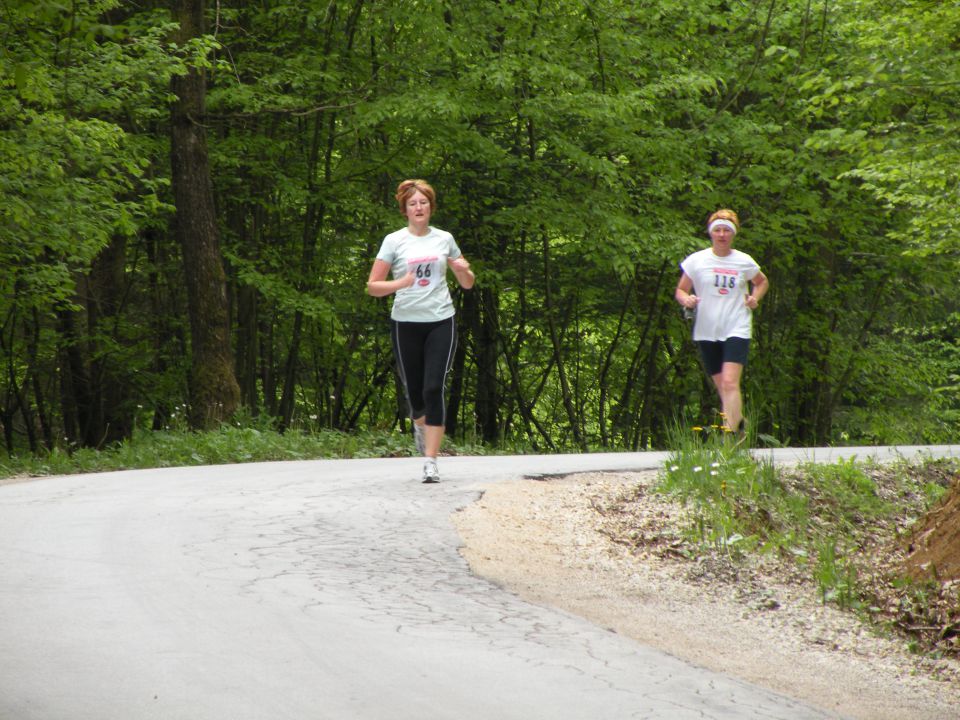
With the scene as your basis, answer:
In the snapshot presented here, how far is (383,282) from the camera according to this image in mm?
8492

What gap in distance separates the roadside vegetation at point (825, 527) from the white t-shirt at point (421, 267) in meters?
2.08

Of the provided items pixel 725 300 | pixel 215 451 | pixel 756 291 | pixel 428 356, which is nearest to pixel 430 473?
pixel 428 356

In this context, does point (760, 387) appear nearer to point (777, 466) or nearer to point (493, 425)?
point (493, 425)

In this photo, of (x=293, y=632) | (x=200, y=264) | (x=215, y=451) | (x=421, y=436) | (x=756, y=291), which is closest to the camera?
(x=293, y=632)

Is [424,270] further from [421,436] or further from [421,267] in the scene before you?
[421,436]

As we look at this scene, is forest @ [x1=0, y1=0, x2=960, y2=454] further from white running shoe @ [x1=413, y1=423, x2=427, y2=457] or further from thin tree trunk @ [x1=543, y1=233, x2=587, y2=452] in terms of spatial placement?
white running shoe @ [x1=413, y1=423, x2=427, y2=457]

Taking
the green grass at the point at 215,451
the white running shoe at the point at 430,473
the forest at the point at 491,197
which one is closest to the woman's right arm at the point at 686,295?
the white running shoe at the point at 430,473

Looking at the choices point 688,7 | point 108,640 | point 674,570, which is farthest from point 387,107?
point 108,640

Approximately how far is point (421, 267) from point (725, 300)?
294cm

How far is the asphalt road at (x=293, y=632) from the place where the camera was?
3775 millimetres

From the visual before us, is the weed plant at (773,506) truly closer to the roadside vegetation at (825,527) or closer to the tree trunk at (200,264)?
the roadside vegetation at (825,527)

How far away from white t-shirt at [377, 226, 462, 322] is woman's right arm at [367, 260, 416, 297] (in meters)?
0.06

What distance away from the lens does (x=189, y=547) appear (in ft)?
20.0

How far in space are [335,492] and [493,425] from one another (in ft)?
50.7
